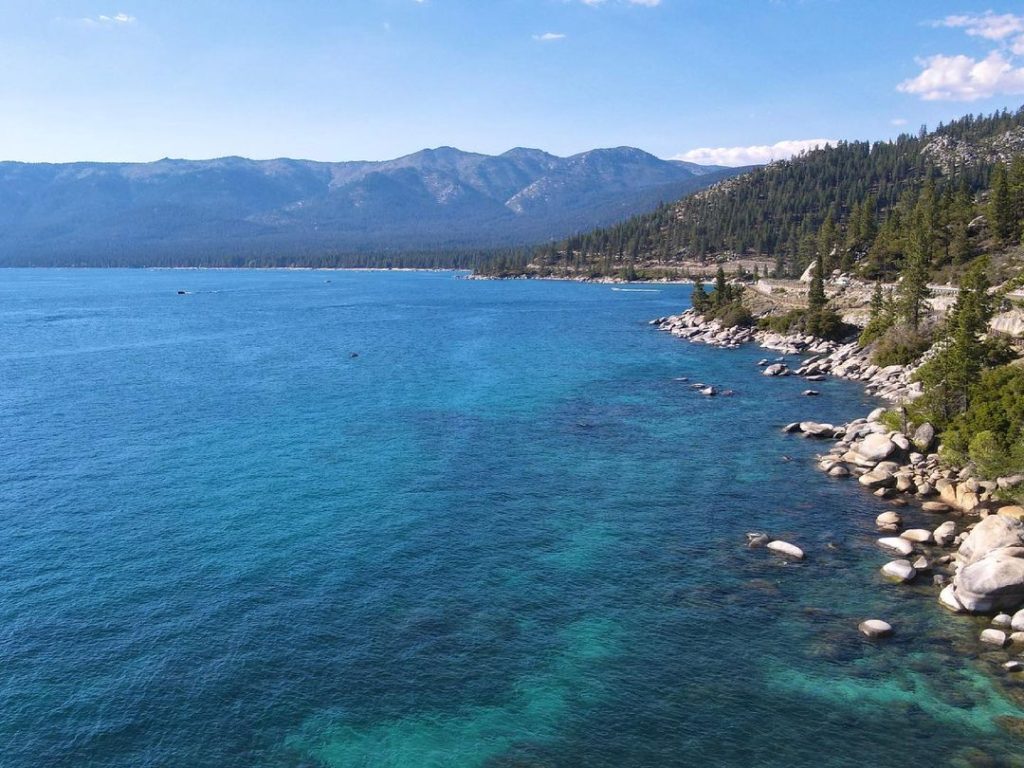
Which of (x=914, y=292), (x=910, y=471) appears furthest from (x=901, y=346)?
(x=910, y=471)

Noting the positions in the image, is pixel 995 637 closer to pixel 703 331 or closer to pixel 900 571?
pixel 900 571

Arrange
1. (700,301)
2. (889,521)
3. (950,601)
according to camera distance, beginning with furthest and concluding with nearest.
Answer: (700,301), (889,521), (950,601)

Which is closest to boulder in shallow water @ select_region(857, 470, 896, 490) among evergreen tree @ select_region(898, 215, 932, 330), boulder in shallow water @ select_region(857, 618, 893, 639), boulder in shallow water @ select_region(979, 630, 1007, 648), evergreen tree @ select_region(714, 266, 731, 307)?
boulder in shallow water @ select_region(979, 630, 1007, 648)

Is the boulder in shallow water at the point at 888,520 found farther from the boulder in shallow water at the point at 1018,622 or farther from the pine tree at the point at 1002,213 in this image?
the pine tree at the point at 1002,213

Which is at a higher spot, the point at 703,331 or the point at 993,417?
the point at 703,331

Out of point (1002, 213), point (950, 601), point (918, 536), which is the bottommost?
point (950, 601)

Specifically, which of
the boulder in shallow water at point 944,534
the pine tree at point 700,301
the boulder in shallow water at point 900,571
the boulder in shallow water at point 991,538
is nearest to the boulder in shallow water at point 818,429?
the boulder in shallow water at point 944,534

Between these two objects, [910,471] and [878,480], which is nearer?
[878,480]

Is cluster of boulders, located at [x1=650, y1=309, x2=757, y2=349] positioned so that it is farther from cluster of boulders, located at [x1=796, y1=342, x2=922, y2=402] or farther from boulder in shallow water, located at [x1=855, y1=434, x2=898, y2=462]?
boulder in shallow water, located at [x1=855, y1=434, x2=898, y2=462]
